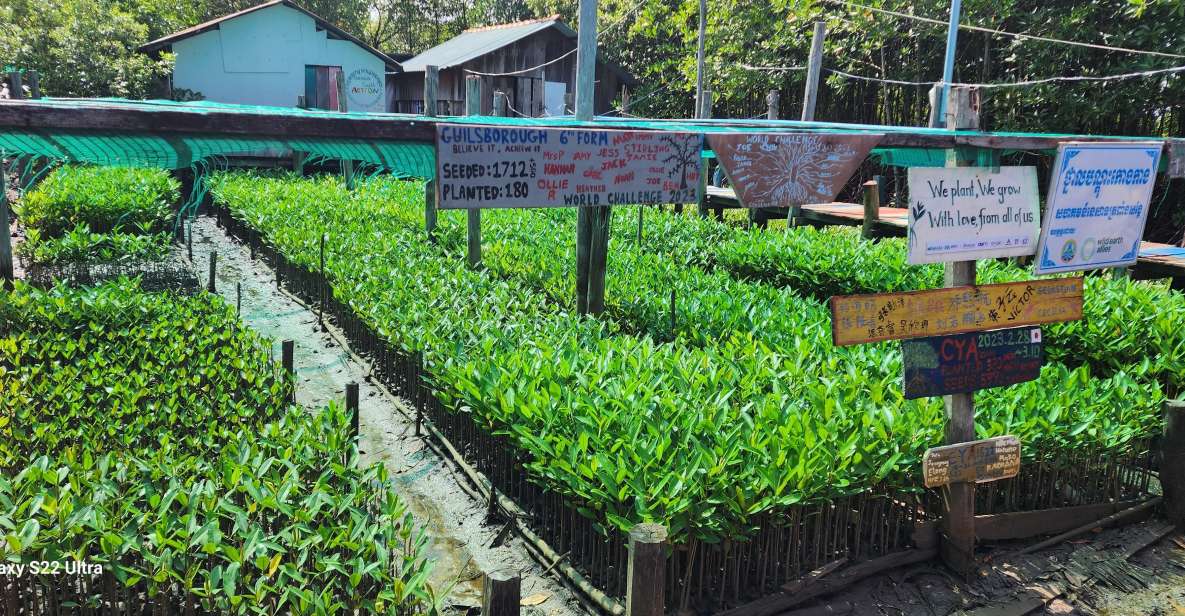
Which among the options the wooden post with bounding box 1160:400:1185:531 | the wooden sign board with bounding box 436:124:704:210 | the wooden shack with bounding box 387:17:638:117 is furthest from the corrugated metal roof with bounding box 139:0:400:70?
the wooden post with bounding box 1160:400:1185:531

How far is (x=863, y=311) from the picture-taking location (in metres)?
4.37

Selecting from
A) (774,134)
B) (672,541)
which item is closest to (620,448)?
(672,541)

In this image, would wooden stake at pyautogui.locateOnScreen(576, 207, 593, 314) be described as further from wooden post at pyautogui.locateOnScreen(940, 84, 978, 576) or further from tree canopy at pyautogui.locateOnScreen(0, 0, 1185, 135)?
tree canopy at pyautogui.locateOnScreen(0, 0, 1185, 135)

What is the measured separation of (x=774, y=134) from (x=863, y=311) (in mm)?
1903

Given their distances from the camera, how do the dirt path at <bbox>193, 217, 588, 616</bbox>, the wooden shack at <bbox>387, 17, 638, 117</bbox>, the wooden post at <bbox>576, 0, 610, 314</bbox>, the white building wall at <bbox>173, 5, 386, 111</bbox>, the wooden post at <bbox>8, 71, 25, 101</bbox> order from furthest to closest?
the wooden shack at <bbox>387, 17, 638, 117</bbox>, the white building wall at <bbox>173, 5, 386, 111</bbox>, the wooden post at <bbox>8, 71, 25, 101</bbox>, the wooden post at <bbox>576, 0, 610, 314</bbox>, the dirt path at <bbox>193, 217, 588, 616</bbox>

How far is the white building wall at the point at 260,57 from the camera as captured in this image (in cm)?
2380

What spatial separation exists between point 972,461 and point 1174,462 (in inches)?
79.1

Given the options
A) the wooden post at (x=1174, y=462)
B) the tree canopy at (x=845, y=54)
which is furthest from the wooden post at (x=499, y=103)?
the wooden post at (x=1174, y=462)

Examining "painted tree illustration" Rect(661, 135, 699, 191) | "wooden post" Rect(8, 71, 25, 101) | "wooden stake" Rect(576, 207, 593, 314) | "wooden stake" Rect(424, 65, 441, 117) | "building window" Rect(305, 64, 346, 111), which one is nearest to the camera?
"painted tree illustration" Rect(661, 135, 699, 191)

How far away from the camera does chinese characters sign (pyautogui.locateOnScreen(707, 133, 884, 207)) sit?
570 cm

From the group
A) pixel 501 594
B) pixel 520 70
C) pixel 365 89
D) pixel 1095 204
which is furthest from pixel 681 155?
pixel 365 89

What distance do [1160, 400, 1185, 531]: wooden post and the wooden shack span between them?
2053 centimetres

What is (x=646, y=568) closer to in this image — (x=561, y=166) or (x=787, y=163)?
(x=561, y=166)

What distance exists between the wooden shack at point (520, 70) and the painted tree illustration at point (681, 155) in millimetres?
19287
